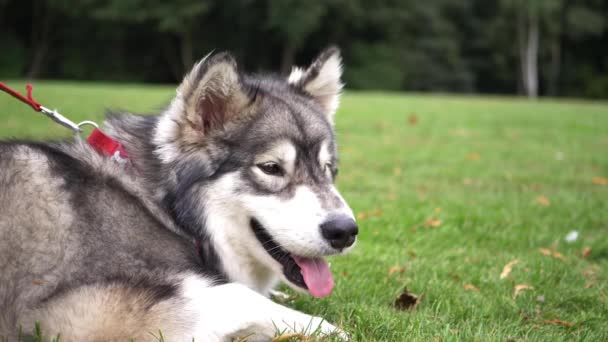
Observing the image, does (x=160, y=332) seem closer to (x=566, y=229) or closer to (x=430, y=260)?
(x=430, y=260)

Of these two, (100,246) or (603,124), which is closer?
(100,246)

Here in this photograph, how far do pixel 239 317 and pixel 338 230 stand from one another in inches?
25.8

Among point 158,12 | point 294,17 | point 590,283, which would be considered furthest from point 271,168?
point 158,12

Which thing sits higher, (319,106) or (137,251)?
(319,106)

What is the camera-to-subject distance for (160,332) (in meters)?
2.43

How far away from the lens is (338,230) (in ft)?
9.30

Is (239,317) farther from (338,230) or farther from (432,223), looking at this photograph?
(432,223)

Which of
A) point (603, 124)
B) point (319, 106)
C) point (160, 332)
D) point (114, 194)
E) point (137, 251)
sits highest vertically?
point (319, 106)

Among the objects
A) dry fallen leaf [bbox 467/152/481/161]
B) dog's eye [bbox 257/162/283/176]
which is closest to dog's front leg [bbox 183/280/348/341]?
dog's eye [bbox 257/162/283/176]

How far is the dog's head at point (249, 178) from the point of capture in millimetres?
2916

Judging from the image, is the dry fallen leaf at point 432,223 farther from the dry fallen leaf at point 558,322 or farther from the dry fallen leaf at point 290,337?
the dry fallen leaf at point 290,337

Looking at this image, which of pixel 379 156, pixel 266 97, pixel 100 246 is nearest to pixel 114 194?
pixel 100 246

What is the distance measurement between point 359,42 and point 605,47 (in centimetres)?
2234

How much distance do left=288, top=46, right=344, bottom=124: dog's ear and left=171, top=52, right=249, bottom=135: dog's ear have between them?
0.70m
